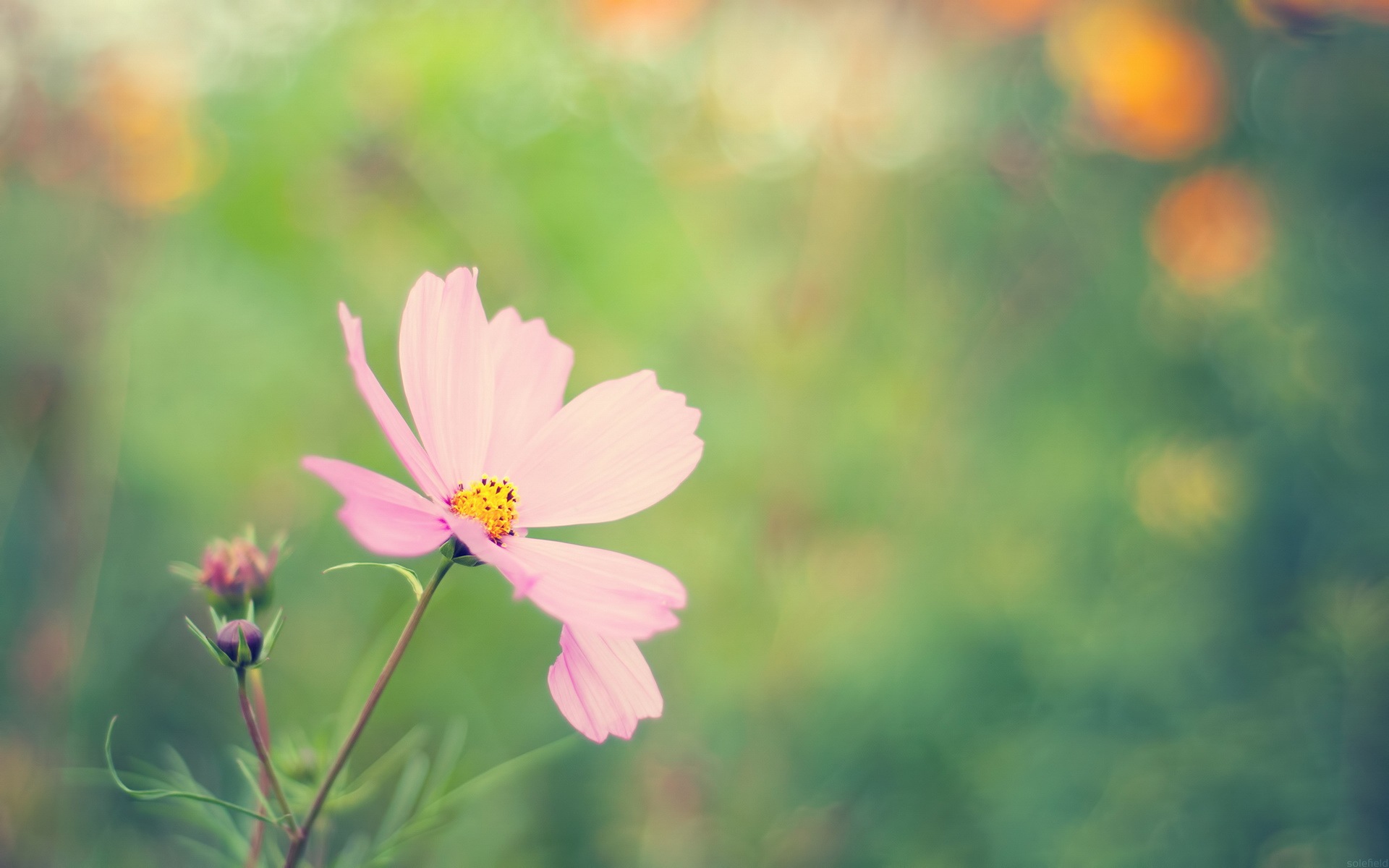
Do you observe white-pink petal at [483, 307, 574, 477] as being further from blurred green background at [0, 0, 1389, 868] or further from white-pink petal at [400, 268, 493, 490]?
blurred green background at [0, 0, 1389, 868]

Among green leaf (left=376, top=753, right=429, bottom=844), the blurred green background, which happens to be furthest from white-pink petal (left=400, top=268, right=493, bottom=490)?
the blurred green background

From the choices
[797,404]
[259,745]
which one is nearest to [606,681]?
[259,745]

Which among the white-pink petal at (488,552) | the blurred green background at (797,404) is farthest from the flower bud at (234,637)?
the blurred green background at (797,404)

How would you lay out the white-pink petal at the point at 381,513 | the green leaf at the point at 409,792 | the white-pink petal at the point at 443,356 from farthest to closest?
the green leaf at the point at 409,792, the white-pink petal at the point at 443,356, the white-pink petal at the point at 381,513

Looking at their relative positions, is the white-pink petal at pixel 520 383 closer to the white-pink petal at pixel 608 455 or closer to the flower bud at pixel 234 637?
the white-pink petal at pixel 608 455

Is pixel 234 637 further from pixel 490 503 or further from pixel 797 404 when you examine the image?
pixel 797 404

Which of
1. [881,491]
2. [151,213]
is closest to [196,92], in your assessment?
[151,213]

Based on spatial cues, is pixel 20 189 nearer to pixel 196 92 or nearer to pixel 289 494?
pixel 196 92
